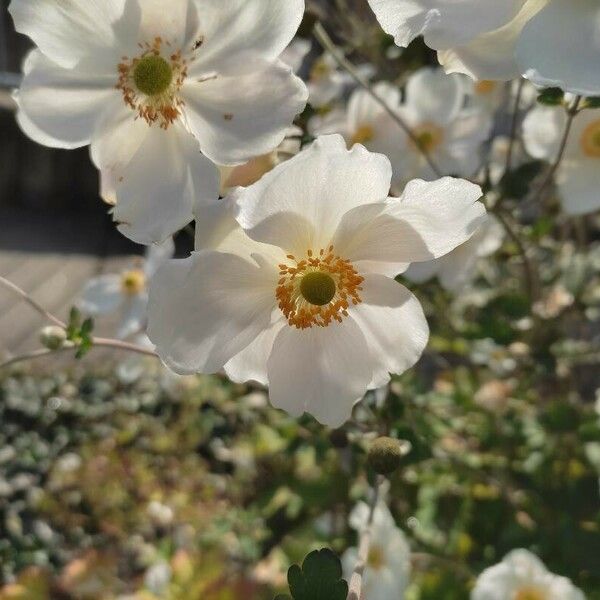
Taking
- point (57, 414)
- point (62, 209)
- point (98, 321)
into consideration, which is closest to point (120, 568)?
point (57, 414)

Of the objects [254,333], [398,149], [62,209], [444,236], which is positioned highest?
[444,236]

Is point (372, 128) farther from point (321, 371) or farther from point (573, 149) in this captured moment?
point (321, 371)

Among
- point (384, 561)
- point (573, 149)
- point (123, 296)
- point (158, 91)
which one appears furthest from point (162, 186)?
point (123, 296)

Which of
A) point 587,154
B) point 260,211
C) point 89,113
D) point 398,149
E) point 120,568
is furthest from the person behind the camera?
point 120,568

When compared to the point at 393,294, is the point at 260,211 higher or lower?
higher

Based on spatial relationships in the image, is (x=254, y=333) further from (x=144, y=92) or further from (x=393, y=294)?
(x=144, y=92)

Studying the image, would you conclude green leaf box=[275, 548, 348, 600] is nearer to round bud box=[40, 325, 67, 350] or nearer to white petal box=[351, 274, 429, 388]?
white petal box=[351, 274, 429, 388]

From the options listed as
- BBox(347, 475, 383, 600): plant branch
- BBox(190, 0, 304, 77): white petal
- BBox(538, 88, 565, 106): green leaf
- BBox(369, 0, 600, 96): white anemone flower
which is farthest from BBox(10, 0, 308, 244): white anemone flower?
BBox(347, 475, 383, 600): plant branch

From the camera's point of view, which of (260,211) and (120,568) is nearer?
(260,211)
